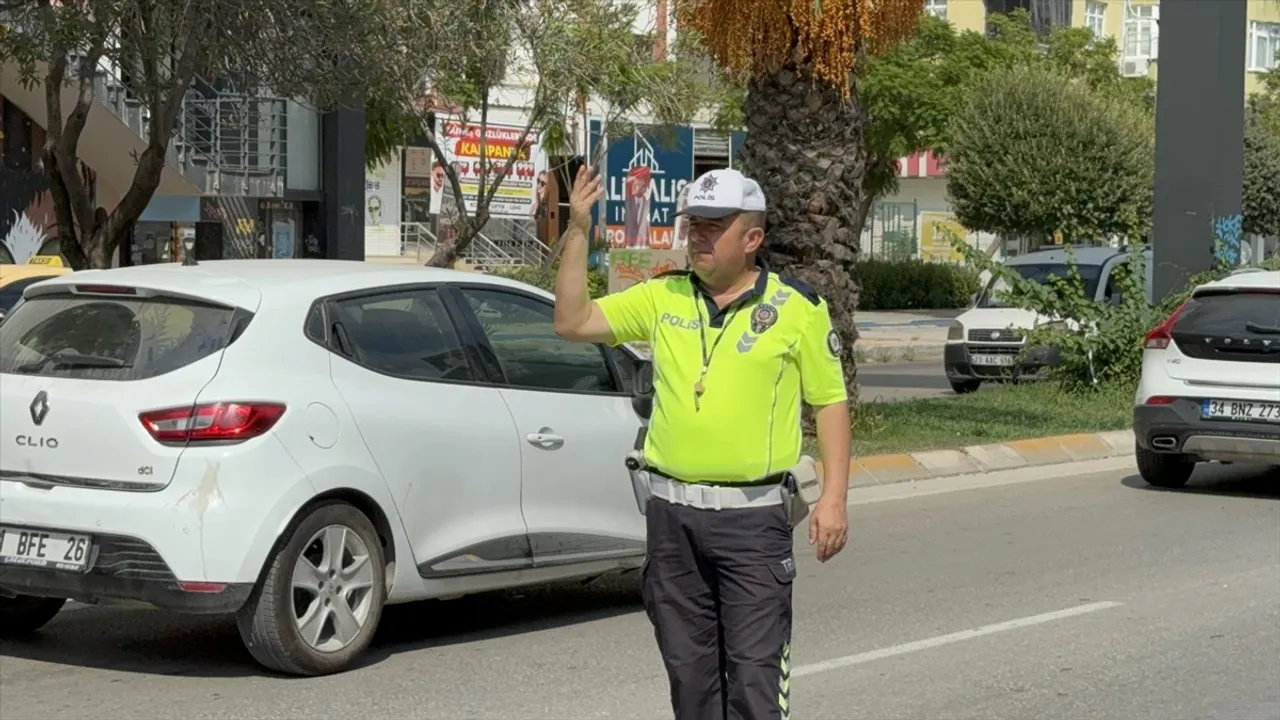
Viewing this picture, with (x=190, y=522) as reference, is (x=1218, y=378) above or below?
above

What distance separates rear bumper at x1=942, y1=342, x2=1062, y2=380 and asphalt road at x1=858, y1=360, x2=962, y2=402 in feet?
2.12

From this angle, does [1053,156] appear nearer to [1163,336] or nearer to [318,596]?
[1163,336]

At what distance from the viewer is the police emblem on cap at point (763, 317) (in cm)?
490

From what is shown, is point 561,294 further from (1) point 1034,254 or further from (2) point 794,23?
(1) point 1034,254

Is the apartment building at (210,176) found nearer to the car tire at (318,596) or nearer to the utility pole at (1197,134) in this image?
the utility pole at (1197,134)

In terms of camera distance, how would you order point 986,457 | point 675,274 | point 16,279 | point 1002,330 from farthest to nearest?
1. point 1002,330
2. point 16,279
3. point 986,457
4. point 675,274

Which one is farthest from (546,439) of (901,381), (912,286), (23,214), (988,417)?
(912,286)

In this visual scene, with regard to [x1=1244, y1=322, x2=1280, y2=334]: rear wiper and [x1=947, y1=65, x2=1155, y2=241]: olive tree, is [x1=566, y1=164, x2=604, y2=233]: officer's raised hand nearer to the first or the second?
[x1=1244, y1=322, x2=1280, y2=334]: rear wiper

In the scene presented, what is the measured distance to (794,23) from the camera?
43.3ft

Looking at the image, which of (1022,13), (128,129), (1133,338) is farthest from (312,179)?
(1022,13)

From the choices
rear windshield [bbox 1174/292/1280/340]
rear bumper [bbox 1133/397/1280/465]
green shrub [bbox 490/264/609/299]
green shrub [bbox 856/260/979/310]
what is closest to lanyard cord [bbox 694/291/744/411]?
rear bumper [bbox 1133/397/1280/465]

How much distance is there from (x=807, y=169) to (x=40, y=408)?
7.67 meters

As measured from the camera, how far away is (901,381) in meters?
24.9

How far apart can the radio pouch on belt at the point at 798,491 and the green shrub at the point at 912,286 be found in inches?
1501
